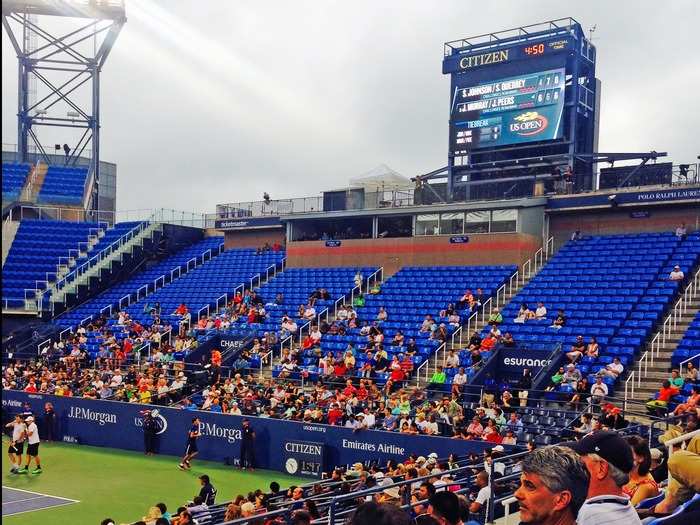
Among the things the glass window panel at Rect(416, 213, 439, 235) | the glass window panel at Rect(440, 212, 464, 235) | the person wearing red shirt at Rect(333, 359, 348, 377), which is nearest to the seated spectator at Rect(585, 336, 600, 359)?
the person wearing red shirt at Rect(333, 359, 348, 377)

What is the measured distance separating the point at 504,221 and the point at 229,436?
1407cm

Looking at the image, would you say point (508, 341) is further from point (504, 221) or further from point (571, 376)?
point (504, 221)

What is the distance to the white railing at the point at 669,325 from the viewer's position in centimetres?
2095

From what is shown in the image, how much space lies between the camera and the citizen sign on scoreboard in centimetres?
2925

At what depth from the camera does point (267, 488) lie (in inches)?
754

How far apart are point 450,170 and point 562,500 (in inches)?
1156

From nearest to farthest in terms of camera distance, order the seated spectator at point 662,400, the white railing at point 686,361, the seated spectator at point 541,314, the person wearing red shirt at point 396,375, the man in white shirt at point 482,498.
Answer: the man in white shirt at point 482,498
the seated spectator at point 662,400
the white railing at point 686,361
the person wearing red shirt at point 396,375
the seated spectator at point 541,314

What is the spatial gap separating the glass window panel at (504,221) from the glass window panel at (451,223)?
1.45m

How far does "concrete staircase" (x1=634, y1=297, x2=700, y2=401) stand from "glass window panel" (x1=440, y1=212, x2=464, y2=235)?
1049 cm

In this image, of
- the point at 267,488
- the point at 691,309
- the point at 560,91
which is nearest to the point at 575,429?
the point at 267,488

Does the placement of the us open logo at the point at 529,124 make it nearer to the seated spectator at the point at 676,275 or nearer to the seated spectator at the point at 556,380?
the seated spectator at the point at 676,275

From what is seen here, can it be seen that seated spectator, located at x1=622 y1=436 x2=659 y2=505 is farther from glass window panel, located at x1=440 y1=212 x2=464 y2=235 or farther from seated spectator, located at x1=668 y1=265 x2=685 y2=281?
glass window panel, located at x1=440 y1=212 x2=464 y2=235

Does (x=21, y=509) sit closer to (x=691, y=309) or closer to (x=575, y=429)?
(x=575, y=429)

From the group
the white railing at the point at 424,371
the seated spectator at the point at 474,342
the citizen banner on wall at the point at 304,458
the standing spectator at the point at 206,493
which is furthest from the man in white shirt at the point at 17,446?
the seated spectator at the point at 474,342
